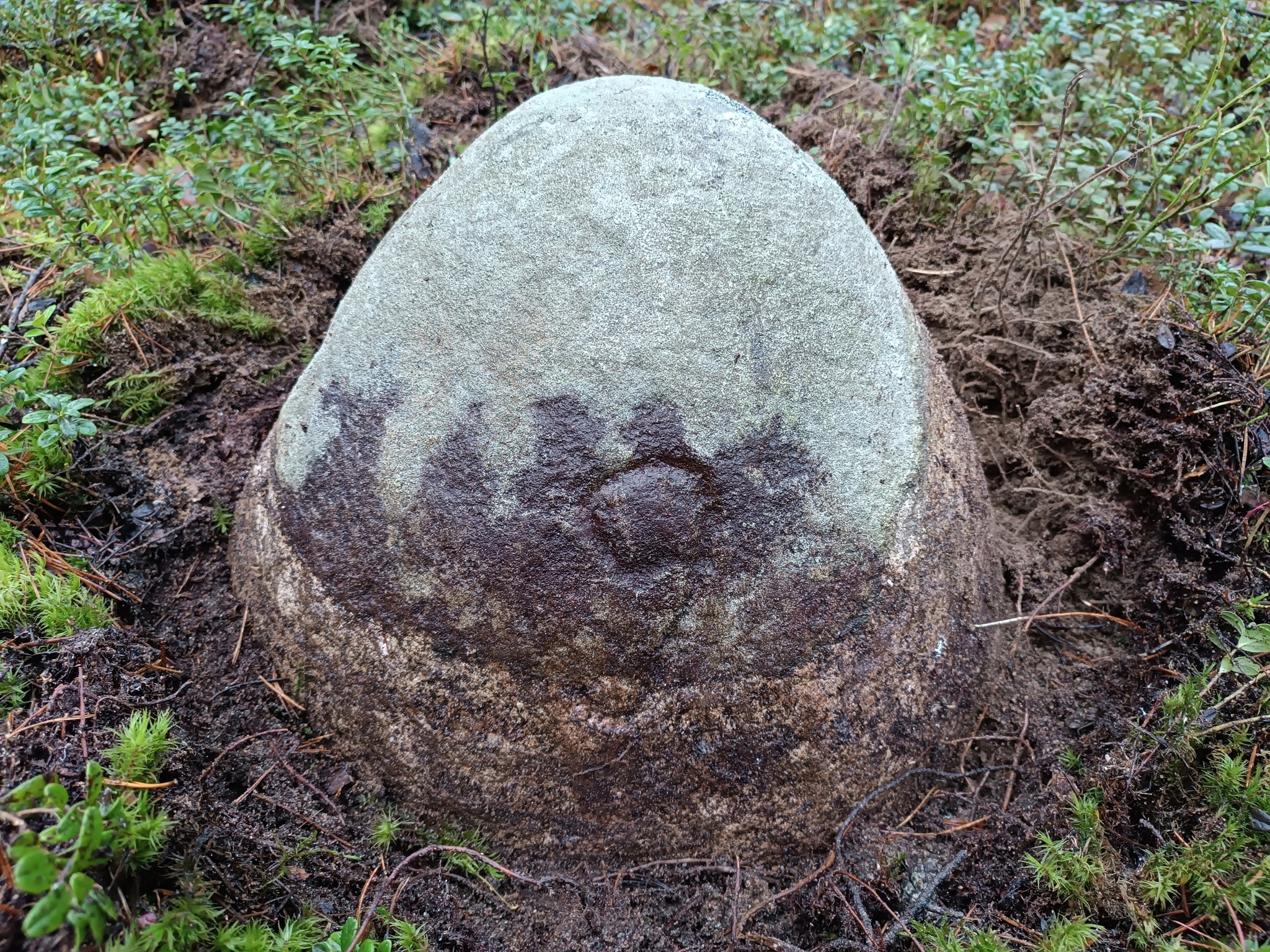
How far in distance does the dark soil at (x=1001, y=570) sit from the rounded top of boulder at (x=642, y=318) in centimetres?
69

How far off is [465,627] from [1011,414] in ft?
6.22

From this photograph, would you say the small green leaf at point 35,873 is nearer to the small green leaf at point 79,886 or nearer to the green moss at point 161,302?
the small green leaf at point 79,886

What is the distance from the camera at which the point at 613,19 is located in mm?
3959

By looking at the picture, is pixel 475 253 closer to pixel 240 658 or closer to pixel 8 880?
pixel 240 658

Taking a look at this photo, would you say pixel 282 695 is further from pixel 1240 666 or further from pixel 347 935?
pixel 1240 666

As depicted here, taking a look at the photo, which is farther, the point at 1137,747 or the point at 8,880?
the point at 1137,747

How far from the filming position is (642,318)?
1729 millimetres

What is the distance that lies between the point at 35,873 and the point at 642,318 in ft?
4.36

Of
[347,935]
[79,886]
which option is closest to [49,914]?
[79,886]

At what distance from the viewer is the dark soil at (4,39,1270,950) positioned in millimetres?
1833

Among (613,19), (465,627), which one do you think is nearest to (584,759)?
(465,627)

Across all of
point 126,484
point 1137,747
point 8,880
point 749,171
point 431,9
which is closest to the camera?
point 8,880

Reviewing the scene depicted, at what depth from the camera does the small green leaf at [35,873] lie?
1.18 meters

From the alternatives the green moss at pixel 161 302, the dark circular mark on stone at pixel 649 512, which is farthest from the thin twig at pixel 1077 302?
the green moss at pixel 161 302
